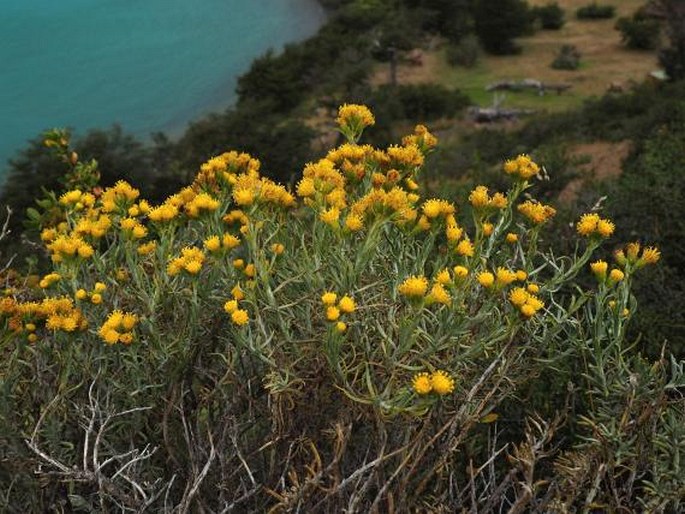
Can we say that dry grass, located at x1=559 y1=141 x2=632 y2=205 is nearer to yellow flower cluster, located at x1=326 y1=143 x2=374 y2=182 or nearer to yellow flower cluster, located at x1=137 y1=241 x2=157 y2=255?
yellow flower cluster, located at x1=326 y1=143 x2=374 y2=182

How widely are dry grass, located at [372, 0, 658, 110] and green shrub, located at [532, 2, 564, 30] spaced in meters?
0.47

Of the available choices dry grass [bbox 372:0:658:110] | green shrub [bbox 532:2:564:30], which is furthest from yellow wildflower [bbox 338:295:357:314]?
green shrub [bbox 532:2:564:30]

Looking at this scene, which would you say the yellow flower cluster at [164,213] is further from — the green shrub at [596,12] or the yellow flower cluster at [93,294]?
the green shrub at [596,12]

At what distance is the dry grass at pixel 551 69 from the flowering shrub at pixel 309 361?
2325 centimetres

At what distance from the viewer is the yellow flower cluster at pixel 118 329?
1.80 metres

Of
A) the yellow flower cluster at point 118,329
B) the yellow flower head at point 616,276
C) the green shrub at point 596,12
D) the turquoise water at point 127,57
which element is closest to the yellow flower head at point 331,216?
the yellow flower cluster at point 118,329

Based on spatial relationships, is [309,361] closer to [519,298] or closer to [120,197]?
[519,298]

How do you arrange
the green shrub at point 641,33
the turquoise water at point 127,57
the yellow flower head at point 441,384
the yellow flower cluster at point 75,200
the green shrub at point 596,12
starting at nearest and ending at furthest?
the yellow flower head at point 441,384 → the yellow flower cluster at point 75,200 → the turquoise water at point 127,57 → the green shrub at point 641,33 → the green shrub at point 596,12

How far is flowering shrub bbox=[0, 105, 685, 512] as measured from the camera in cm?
175

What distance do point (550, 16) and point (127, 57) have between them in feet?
64.1

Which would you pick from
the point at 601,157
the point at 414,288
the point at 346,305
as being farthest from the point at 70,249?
the point at 601,157

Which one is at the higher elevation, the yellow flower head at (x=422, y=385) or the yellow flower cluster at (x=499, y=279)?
the yellow flower cluster at (x=499, y=279)

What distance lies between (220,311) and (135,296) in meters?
0.31

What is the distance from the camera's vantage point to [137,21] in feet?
100
